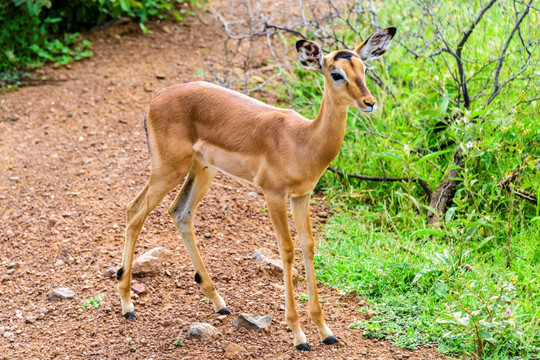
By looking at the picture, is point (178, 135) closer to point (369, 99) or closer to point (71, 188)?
point (369, 99)

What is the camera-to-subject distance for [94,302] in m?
4.69

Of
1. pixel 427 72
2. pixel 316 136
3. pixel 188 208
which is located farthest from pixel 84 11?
pixel 316 136

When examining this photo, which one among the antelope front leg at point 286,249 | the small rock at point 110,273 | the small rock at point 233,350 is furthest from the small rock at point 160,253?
the antelope front leg at point 286,249

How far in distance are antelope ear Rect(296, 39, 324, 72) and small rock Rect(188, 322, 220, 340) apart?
5.76 feet

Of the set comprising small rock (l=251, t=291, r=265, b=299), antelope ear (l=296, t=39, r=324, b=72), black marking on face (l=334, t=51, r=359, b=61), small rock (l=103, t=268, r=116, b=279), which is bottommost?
small rock (l=103, t=268, r=116, b=279)

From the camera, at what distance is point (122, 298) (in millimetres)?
4539

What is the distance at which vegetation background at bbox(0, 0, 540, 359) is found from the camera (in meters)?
4.30

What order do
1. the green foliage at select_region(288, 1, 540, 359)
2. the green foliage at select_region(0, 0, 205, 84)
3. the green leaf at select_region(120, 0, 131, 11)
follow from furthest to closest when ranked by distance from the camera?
1. the green foliage at select_region(0, 0, 205, 84)
2. the green leaf at select_region(120, 0, 131, 11)
3. the green foliage at select_region(288, 1, 540, 359)

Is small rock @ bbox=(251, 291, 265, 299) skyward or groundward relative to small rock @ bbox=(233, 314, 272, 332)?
groundward

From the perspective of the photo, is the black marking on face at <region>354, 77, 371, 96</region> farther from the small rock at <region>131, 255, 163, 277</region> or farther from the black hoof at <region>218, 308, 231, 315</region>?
the small rock at <region>131, 255, 163, 277</region>

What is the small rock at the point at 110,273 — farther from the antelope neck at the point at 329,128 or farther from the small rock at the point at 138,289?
the antelope neck at the point at 329,128

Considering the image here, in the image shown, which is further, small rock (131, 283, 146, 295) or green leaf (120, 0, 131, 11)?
green leaf (120, 0, 131, 11)

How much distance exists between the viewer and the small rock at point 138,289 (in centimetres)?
479

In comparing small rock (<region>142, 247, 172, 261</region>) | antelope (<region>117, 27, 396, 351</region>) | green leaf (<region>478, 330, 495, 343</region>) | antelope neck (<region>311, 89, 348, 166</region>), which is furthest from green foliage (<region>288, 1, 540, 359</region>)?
small rock (<region>142, 247, 172, 261</region>)
